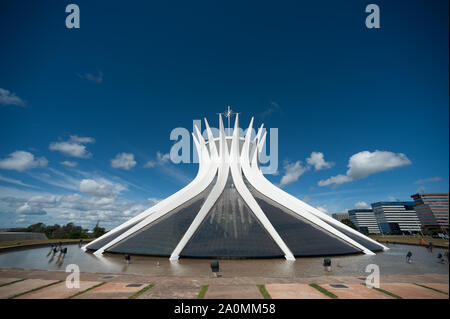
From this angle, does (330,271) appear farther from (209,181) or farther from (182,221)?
(209,181)

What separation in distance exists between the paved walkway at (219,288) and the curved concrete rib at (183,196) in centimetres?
799

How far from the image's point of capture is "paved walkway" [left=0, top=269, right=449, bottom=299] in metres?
6.27

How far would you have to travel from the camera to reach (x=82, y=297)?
6.26 metres

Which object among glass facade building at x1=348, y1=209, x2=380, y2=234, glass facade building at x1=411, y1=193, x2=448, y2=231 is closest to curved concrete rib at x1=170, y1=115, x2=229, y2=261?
glass facade building at x1=411, y1=193, x2=448, y2=231

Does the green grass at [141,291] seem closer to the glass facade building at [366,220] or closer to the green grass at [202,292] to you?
the green grass at [202,292]

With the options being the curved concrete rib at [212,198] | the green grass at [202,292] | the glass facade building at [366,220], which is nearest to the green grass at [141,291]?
the green grass at [202,292]

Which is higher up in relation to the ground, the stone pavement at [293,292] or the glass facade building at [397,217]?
the stone pavement at [293,292]

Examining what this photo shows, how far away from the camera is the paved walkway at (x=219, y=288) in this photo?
6.27m

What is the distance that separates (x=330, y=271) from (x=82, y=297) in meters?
10.8

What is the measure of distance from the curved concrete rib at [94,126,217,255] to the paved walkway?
799 centimetres

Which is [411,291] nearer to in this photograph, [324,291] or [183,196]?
[324,291]
